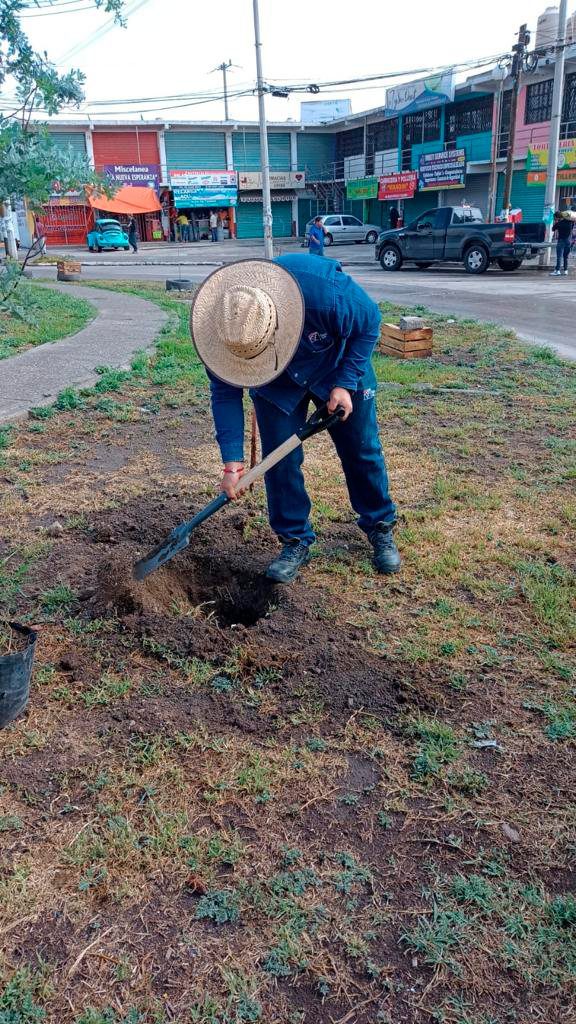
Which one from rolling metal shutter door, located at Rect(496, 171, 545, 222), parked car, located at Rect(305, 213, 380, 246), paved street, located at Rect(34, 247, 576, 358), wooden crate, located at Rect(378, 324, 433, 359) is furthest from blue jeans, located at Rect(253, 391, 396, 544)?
parked car, located at Rect(305, 213, 380, 246)

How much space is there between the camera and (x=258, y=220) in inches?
1975

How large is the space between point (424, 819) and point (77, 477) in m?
3.65

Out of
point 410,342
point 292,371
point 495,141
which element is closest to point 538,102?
point 495,141

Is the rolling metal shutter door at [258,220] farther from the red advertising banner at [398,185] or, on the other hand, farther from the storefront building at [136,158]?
the red advertising banner at [398,185]

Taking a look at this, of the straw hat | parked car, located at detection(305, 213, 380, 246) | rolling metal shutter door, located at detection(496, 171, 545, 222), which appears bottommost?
the straw hat

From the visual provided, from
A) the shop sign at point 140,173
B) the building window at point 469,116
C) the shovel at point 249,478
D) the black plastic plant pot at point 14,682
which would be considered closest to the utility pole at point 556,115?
the building window at point 469,116

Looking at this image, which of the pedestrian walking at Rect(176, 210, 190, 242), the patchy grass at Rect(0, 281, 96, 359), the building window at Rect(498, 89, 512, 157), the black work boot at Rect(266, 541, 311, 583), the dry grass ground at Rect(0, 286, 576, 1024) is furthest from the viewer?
the pedestrian walking at Rect(176, 210, 190, 242)

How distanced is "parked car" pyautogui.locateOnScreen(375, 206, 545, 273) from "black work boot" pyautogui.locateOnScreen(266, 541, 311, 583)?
19039 millimetres

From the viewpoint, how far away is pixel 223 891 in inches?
81.7

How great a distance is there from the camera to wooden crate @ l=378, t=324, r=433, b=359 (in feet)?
30.0

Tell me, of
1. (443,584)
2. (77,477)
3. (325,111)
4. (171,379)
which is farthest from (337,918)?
(325,111)

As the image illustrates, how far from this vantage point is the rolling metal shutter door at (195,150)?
4744 cm

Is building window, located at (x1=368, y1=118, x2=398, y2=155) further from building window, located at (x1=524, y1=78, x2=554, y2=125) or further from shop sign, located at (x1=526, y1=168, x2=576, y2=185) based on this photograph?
shop sign, located at (x1=526, y1=168, x2=576, y2=185)

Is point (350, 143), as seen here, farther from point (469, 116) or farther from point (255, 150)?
point (469, 116)
